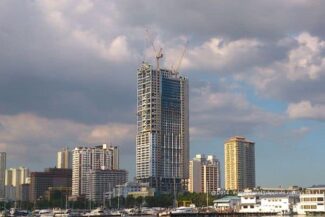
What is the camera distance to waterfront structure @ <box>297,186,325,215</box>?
476 ft

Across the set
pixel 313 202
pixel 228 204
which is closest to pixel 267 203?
pixel 313 202

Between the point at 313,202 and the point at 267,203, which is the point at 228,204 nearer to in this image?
the point at 267,203

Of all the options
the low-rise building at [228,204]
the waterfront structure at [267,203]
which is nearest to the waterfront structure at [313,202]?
the waterfront structure at [267,203]

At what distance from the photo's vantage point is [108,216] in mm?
176000

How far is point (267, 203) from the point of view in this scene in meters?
162

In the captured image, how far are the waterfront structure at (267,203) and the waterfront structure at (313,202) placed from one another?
5.02 metres

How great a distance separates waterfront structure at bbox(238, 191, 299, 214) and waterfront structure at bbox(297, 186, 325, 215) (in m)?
5.02

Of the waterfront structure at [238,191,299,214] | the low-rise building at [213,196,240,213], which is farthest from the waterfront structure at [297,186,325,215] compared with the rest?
the low-rise building at [213,196,240,213]

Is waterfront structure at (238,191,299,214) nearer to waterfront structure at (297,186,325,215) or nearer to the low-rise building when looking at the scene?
waterfront structure at (297,186,325,215)

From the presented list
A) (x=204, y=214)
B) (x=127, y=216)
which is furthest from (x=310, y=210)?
(x=127, y=216)

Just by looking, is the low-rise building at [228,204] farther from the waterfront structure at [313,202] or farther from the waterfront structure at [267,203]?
the waterfront structure at [313,202]

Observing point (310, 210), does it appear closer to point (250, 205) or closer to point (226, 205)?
point (250, 205)

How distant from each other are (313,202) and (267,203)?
56.5 feet

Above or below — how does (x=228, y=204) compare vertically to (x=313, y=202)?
below
